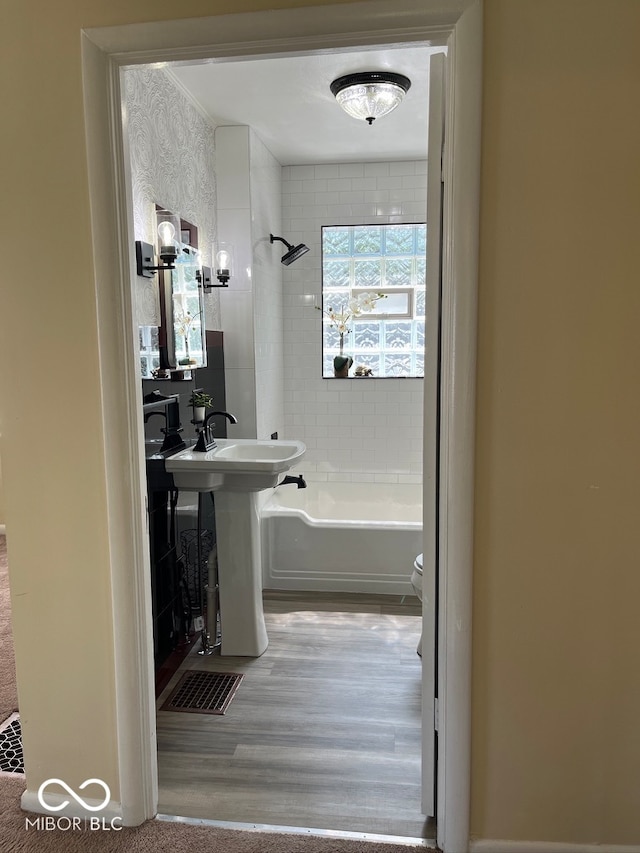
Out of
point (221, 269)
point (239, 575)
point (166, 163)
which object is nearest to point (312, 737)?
point (239, 575)

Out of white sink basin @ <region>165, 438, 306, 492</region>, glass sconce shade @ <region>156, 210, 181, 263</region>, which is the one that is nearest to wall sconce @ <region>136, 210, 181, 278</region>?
glass sconce shade @ <region>156, 210, 181, 263</region>

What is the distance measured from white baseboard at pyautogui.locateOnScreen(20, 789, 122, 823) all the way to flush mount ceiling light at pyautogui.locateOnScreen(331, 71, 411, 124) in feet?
9.87

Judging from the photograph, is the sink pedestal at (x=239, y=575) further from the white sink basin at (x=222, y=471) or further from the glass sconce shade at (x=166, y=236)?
the glass sconce shade at (x=166, y=236)

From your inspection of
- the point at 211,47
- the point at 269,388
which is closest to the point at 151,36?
the point at 211,47

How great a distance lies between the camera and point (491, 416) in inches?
63.8

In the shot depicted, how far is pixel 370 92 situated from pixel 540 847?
3.01 metres

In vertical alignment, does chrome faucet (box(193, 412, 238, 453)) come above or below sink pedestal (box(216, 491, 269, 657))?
above

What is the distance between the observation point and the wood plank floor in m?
1.97

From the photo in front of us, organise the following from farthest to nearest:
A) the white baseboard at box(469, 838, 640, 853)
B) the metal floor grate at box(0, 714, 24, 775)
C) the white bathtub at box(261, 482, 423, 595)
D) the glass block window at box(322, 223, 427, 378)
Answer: the glass block window at box(322, 223, 427, 378) < the white bathtub at box(261, 482, 423, 595) < the metal floor grate at box(0, 714, 24, 775) < the white baseboard at box(469, 838, 640, 853)

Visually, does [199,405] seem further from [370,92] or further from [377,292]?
[377,292]

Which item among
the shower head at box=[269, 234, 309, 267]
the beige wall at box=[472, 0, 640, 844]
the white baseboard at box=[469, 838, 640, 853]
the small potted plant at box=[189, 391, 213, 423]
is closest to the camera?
the beige wall at box=[472, 0, 640, 844]

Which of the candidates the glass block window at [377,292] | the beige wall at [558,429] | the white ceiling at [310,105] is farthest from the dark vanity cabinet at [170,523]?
the glass block window at [377,292]

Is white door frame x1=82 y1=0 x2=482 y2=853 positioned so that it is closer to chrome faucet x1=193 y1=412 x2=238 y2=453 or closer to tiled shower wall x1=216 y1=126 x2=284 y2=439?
chrome faucet x1=193 y1=412 x2=238 y2=453

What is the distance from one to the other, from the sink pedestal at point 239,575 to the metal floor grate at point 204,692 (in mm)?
186
